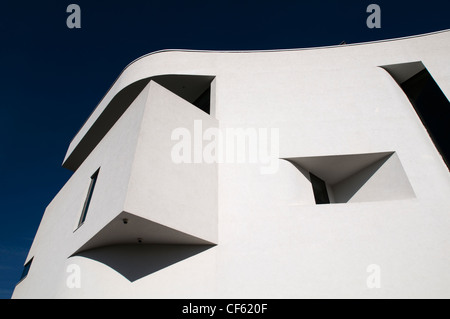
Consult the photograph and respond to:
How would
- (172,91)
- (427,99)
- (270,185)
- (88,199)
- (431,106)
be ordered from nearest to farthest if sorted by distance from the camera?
(270,185)
(88,199)
(431,106)
(427,99)
(172,91)

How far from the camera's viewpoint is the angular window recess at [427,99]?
23.5 ft

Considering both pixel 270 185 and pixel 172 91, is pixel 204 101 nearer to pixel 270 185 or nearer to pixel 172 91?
pixel 172 91

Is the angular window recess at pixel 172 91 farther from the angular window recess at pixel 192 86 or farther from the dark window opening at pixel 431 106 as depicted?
the dark window opening at pixel 431 106

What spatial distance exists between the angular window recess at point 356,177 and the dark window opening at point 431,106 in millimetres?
1490

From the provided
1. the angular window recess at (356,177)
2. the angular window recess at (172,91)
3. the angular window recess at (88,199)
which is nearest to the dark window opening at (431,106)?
the angular window recess at (356,177)

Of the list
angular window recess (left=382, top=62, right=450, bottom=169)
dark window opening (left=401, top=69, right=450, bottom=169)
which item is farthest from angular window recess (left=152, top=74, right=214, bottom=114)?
dark window opening (left=401, top=69, right=450, bottom=169)

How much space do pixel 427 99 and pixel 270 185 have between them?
5851 millimetres

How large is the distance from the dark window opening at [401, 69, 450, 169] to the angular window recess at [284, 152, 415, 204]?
1490 mm

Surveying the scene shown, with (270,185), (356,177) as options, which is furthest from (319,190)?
(270,185)

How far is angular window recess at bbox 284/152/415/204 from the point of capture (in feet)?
21.1

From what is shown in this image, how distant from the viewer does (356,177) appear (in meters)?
7.45

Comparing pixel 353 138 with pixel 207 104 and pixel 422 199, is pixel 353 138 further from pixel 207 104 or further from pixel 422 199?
pixel 207 104
